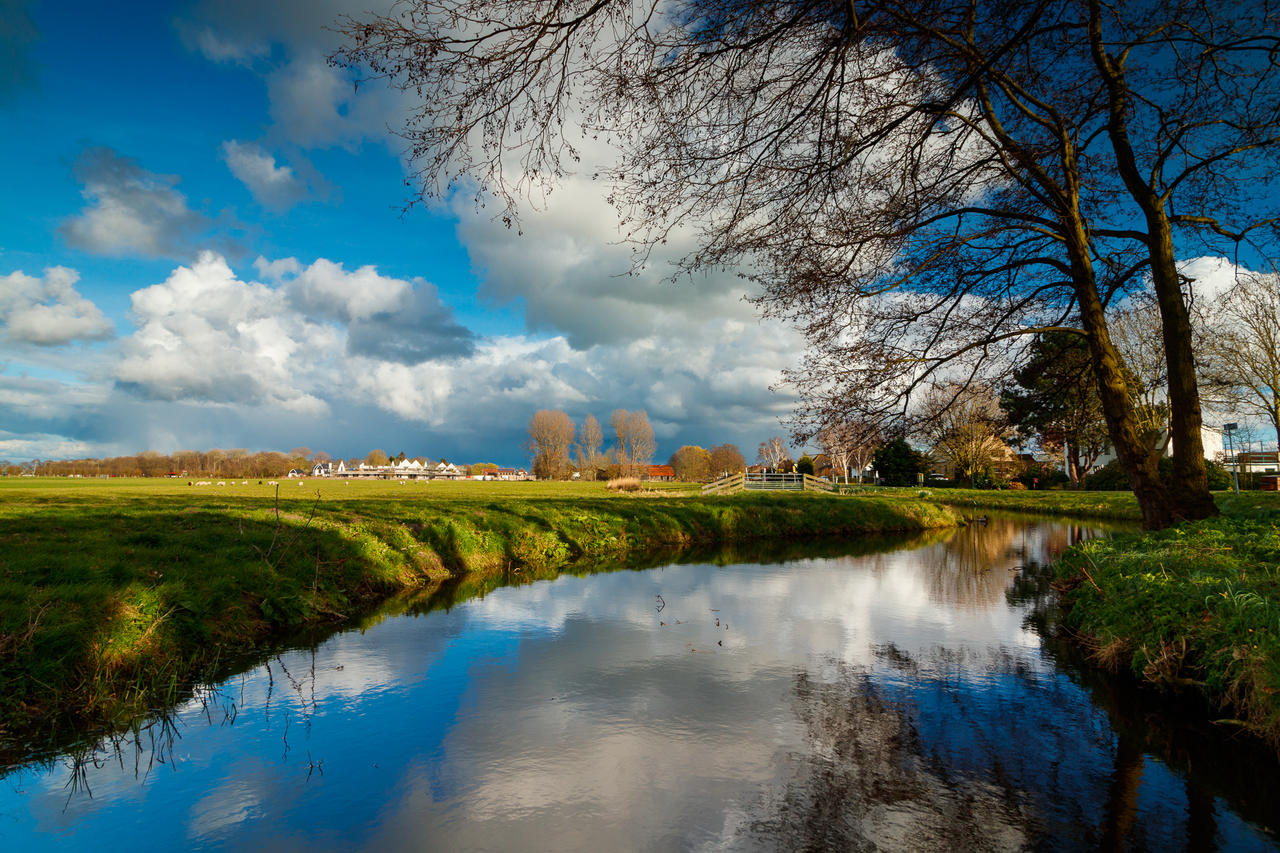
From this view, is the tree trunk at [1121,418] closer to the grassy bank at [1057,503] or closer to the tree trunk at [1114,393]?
the tree trunk at [1114,393]

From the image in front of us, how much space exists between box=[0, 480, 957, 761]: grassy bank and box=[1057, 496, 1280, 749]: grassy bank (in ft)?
29.1

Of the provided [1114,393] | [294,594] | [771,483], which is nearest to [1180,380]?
[1114,393]

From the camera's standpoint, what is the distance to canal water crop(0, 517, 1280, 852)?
11.9 feet

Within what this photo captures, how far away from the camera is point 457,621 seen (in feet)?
29.7

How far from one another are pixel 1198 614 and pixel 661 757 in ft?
15.8

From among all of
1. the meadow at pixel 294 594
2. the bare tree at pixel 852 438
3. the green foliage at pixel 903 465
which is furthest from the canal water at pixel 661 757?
the green foliage at pixel 903 465

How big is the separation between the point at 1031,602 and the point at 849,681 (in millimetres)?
6040

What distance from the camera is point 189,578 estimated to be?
7648mm

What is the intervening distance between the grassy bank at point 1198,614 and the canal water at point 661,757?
0.35m

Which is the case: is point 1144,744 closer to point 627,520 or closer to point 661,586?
point 661,586

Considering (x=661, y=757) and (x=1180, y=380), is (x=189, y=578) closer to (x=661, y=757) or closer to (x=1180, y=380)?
(x=661, y=757)

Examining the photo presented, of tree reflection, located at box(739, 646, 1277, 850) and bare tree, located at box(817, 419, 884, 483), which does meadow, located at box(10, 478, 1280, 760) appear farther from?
bare tree, located at box(817, 419, 884, 483)

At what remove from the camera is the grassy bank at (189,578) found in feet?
17.5

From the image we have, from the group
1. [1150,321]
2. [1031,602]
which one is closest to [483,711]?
[1031,602]
